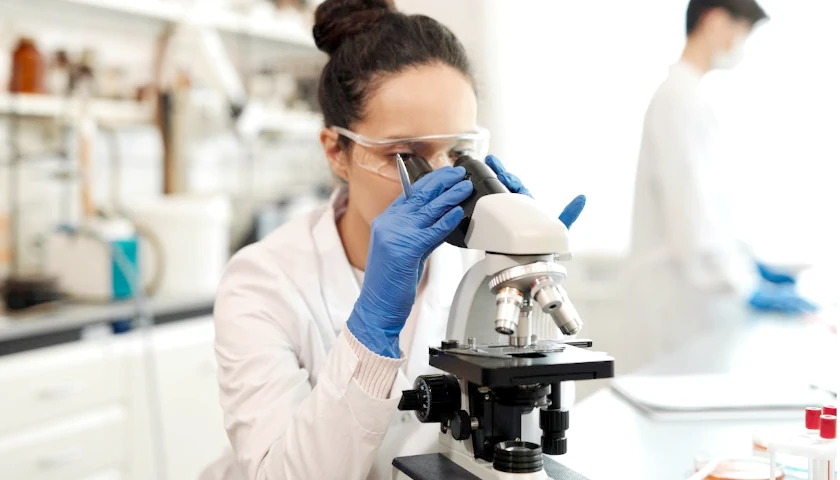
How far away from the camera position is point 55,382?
7.20 ft

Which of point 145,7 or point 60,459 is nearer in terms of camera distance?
point 60,459

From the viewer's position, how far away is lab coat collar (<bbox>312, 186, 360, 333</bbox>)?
4.38 ft

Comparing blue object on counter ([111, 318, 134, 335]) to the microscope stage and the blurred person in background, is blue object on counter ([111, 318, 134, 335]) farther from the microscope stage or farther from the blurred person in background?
the microscope stage

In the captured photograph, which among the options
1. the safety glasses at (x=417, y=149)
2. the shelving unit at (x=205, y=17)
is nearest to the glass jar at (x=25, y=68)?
the shelving unit at (x=205, y=17)

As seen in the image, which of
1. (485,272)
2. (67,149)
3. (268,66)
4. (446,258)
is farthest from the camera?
(268,66)

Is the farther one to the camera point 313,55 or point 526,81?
point 313,55

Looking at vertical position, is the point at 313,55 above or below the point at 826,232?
above

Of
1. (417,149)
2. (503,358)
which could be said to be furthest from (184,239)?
(503,358)

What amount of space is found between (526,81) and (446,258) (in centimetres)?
208

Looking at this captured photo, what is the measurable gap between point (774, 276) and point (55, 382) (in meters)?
2.18

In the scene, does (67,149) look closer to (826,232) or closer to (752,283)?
(752,283)

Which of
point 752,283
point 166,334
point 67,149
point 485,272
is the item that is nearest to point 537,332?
point 485,272

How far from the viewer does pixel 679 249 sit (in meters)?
2.34

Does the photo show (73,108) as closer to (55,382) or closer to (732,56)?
(55,382)
